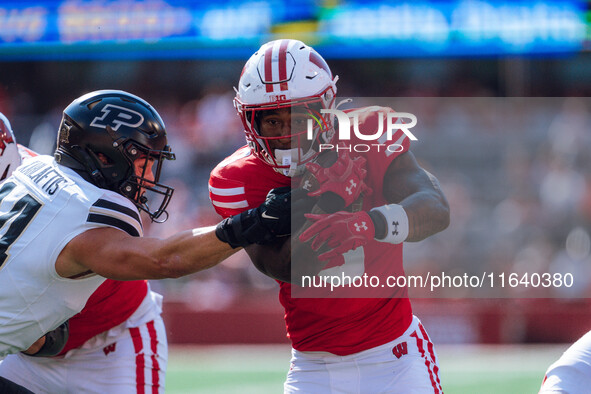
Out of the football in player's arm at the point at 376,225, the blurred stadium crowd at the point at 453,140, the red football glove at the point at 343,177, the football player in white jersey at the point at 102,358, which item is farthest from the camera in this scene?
the blurred stadium crowd at the point at 453,140

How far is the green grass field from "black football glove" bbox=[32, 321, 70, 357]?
9.45 feet

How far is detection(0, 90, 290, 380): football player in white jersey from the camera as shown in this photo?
2801 mm

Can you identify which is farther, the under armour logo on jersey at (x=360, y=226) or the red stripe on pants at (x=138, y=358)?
the red stripe on pants at (x=138, y=358)

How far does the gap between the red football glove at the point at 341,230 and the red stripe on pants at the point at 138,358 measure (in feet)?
4.57

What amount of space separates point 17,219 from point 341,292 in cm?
126

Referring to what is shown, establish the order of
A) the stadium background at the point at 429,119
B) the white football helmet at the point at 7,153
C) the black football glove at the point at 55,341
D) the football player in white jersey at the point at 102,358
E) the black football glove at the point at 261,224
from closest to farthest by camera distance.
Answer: the black football glove at the point at 261,224, the black football glove at the point at 55,341, the football player in white jersey at the point at 102,358, the white football helmet at the point at 7,153, the stadium background at the point at 429,119

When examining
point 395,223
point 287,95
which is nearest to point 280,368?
point 287,95

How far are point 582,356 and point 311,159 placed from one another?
1.28 metres

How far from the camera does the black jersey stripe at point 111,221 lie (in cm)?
288

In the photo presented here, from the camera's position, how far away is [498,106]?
34.6 feet

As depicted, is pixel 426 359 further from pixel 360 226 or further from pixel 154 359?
pixel 154 359

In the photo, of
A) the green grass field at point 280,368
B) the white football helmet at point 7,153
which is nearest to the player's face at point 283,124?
the white football helmet at point 7,153

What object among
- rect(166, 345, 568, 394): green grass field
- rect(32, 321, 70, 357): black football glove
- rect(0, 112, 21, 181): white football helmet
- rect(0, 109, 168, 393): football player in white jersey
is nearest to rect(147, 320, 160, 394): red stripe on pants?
rect(0, 109, 168, 393): football player in white jersey

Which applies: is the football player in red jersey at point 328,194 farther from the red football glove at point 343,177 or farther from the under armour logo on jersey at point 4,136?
the under armour logo on jersey at point 4,136
